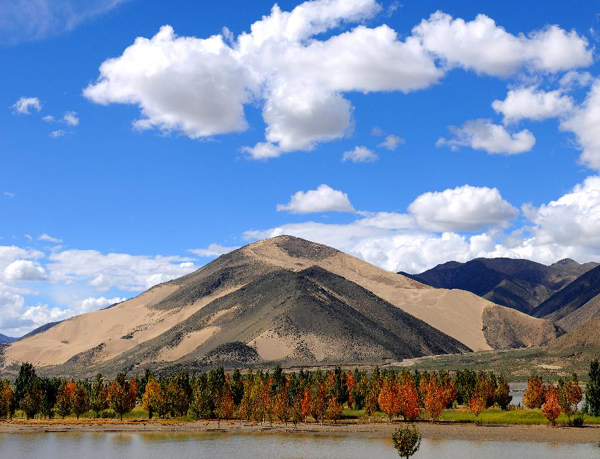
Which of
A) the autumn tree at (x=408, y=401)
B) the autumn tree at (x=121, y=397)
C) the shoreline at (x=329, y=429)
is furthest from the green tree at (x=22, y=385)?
the autumn tree at (x=408, y=401)

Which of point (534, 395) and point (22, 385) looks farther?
point (22, 385)

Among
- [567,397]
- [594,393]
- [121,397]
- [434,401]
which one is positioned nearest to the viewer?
[567,397]

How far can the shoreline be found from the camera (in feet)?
383

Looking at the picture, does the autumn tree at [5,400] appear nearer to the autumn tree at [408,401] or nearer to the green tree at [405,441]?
the autumn tree at [408,401]

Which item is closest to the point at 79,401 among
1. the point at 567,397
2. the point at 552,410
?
the point at 552,410

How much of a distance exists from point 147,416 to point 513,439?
281 feet

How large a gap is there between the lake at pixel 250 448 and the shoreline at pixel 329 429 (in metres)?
5.71

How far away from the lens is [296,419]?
137875 millimetres

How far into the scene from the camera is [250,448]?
107 meters

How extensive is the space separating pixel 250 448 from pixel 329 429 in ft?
91.2

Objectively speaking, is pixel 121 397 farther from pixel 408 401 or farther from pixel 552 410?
pixel 552 410

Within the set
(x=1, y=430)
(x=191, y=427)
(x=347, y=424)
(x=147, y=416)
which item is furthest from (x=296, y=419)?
(x=1, y=430)

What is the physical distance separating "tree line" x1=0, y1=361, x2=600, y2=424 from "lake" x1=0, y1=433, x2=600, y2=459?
22700mm

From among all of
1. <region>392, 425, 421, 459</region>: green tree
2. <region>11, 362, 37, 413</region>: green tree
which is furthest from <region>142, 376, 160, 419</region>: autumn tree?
<region>392, 425, 421, 459</region>: green tree
